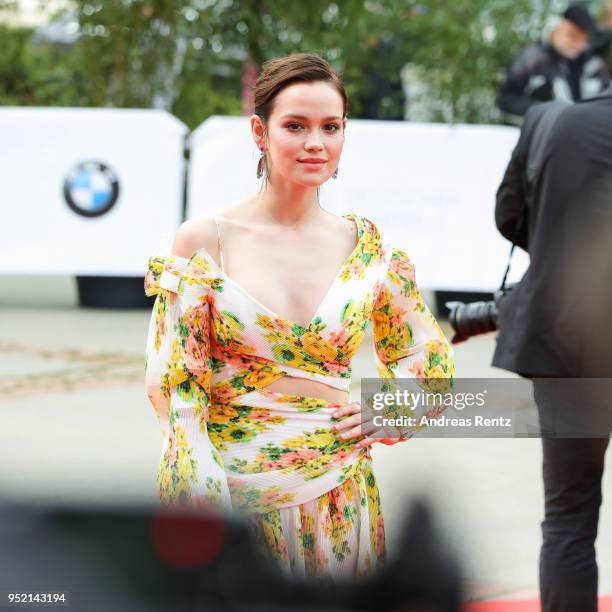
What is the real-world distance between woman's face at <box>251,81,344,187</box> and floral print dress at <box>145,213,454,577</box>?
0.23 m

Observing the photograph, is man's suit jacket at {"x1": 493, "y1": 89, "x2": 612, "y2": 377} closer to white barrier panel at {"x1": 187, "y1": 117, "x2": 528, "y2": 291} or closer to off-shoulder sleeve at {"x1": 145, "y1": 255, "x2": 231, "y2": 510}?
off-shoulder sleeve at {"x1": 145, "y1": 255, "x2": 231, "y2": 510}

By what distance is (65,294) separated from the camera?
1233cm

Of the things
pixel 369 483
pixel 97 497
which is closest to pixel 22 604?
pixel 97 497

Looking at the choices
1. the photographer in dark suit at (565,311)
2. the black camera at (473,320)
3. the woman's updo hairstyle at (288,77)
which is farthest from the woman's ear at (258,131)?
the black camera at (473,320)

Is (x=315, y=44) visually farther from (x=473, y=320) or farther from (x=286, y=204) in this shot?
(x=286, y=204)

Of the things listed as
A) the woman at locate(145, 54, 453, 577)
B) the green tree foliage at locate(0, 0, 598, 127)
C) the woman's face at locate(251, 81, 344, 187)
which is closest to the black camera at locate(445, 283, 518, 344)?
the woman at locate(145, 54, 453, 577)

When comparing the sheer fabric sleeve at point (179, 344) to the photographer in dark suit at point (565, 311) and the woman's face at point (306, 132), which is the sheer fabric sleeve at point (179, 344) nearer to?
the woman's face at point (306, 132)

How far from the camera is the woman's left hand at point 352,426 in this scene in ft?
8.34

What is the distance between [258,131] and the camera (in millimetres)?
2650

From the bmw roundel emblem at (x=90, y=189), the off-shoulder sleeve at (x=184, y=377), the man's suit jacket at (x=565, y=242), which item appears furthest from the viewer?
the bmw roundel emblem at (x=90, y=189)

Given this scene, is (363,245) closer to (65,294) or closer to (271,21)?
(65,294)

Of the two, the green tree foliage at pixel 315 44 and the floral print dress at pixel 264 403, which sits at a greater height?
the green tree foliage at pixel 315 44

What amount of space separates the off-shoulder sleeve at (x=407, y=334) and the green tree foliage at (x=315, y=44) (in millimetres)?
10190

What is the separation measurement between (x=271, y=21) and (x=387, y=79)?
1.59 meters
